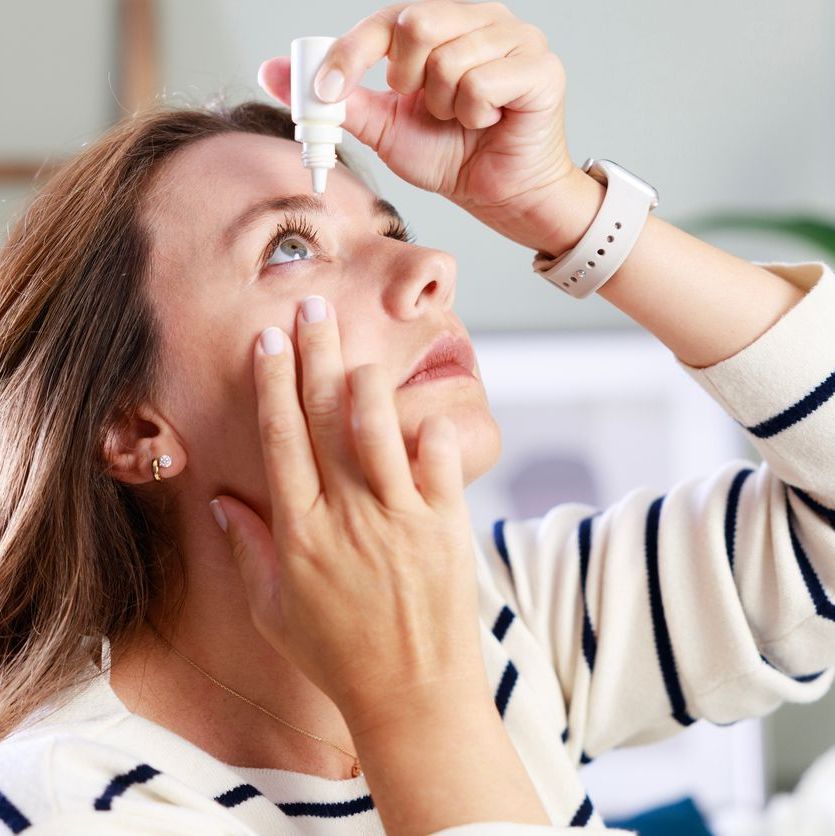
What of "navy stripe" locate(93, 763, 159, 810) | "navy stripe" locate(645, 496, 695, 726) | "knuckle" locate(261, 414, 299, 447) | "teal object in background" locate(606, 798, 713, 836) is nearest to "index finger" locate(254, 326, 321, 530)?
"knuckle" locate(261, 414, 299, 447)

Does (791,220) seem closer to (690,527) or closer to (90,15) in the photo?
(690,527)

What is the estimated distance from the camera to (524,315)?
2.25 meters

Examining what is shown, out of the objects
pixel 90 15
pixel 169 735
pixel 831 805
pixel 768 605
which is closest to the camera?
pixel 169 735

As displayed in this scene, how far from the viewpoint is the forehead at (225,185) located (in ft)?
3.07

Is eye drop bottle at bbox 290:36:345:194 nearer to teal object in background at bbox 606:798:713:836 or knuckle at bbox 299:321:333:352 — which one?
knuckle at bbox 299:321:333:352

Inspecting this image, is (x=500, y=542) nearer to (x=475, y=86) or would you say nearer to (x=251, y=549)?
(x=251, y=549)

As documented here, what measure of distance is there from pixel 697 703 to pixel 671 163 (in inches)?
57.9

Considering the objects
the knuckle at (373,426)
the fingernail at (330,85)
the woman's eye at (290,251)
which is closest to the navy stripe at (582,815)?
the knuckle at (373,426)

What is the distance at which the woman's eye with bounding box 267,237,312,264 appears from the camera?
909 millimetres

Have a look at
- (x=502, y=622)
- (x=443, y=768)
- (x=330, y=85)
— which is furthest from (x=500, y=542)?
(x=330, y=85)


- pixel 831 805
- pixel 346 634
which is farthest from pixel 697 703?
pixel 831 805

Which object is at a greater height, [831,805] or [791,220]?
[791,220]

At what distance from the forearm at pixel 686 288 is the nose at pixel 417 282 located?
0.45ft

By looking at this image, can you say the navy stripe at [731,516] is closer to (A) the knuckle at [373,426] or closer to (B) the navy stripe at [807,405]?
(B) the navy stripe at [807,405]
